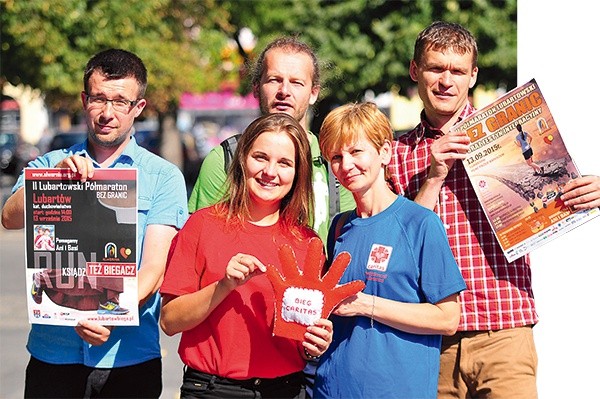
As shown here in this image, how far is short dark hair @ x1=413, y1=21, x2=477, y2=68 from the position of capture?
142 inches

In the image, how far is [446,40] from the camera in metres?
3.61

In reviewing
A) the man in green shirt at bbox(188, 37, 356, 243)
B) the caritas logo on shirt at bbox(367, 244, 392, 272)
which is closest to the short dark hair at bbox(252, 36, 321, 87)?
the man in green shirt at bbox(188, 37, 356, 243)

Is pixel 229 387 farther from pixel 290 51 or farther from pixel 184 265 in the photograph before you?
pixel 290 51

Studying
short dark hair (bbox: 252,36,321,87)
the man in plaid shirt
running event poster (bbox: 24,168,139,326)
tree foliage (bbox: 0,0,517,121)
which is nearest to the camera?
running event poster (bbox: 24,168,139,326)

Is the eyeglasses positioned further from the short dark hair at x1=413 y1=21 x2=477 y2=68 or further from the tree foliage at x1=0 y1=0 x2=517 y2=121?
the tree foliage at x1=0 y1=0 x2=517 y2=121

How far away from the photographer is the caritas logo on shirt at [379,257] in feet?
10.4

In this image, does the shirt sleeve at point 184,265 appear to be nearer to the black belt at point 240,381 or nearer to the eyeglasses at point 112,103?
the black belt at point 240,381

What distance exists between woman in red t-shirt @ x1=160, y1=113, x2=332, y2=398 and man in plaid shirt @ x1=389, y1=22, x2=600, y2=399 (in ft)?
1.91

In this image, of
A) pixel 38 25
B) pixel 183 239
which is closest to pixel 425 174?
pixel 183 239

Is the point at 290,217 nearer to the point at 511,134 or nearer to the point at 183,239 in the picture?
the point at 183,239

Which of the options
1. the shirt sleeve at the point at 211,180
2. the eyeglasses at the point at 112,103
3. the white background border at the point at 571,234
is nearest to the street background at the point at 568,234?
the white background border at the point at 571,234

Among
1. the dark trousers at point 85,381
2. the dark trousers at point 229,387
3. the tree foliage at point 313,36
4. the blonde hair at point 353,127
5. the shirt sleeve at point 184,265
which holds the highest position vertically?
the tree foliage at point 313,36

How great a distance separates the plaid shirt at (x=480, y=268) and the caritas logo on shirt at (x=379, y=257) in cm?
53

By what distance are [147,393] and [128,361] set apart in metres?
0.16
